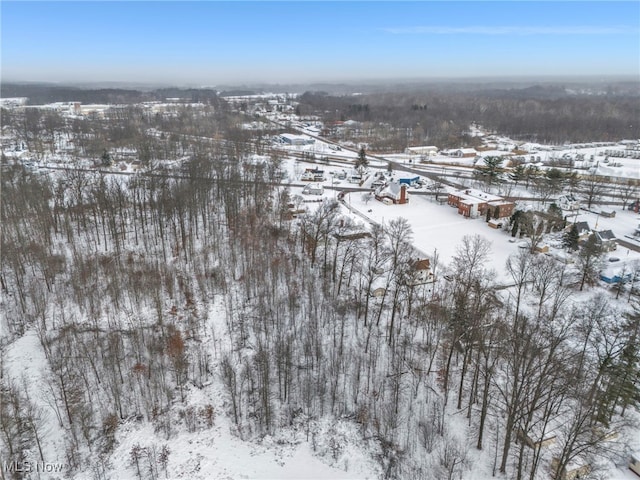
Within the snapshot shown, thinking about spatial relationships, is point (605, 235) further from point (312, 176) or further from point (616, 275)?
point (312, 176)

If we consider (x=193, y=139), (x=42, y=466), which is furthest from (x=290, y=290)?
(x=193, y=139)

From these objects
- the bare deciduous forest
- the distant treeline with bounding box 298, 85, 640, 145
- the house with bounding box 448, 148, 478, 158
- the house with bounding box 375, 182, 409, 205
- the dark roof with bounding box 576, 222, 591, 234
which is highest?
the distant treeline with bounding box 298, 85, 640, 145

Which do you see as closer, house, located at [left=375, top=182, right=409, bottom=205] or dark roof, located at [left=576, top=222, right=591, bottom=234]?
dark roof, located at [left=576, top=222, right=591, bottom=234]

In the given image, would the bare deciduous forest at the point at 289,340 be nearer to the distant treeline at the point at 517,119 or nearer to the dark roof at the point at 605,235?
the dark roof at the point at 605,235

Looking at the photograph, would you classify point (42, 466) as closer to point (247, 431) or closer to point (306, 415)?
point (247, 431)

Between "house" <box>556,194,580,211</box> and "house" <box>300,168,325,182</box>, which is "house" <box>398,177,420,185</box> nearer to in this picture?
"house" <box>300,168,325,182</box>

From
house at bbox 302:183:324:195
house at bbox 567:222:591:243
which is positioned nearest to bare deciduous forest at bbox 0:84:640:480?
house at bbox 567:222:591:243

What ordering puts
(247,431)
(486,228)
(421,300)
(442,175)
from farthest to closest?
(442,175) < (486,228) < (421,300) < (247,431)

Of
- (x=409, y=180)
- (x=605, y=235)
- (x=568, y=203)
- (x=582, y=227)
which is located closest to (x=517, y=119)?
(x=409, y=180)
